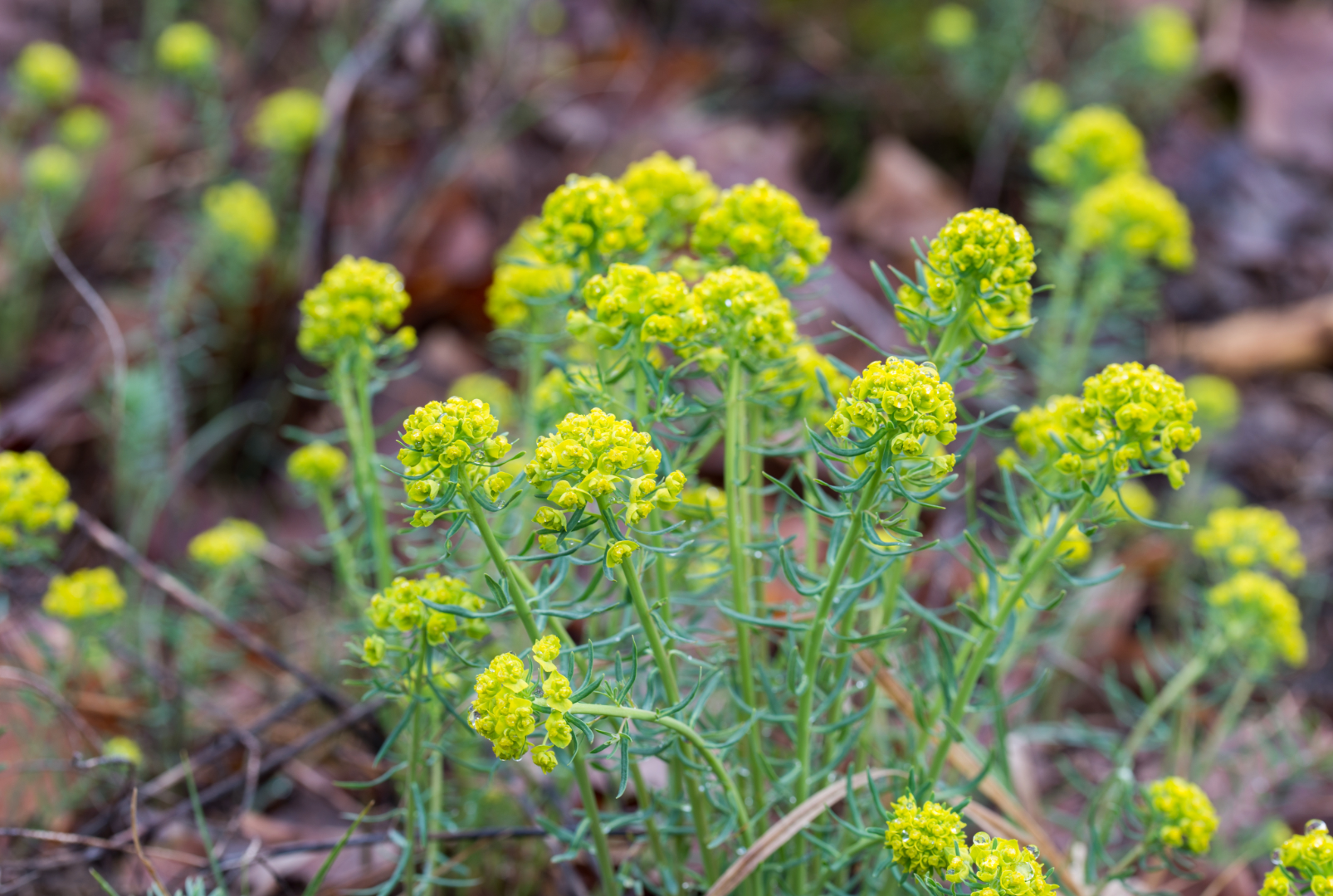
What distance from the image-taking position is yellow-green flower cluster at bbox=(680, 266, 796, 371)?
4.86ft

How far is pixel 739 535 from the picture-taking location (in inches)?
62.4

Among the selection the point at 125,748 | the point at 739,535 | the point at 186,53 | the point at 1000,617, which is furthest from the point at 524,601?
the point at 186,53

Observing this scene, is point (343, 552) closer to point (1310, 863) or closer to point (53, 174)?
point (1310, 863)

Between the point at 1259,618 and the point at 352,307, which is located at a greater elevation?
the point at 352,307

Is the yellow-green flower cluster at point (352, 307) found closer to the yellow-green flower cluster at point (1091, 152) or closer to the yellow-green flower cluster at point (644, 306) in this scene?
the yellow-green flower cluster at point (644, 306)

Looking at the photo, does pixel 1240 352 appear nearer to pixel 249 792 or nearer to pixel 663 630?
pixel 663 630

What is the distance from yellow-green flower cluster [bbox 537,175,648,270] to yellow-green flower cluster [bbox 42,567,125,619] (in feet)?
4.63

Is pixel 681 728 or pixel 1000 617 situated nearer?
pixel 681 728

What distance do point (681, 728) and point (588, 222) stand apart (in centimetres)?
81

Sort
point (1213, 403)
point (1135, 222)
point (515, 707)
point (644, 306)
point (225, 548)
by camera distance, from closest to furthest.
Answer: point (515, 707), point (644, 306), point (225, 548), point (1135, 222), point (1213, 403)

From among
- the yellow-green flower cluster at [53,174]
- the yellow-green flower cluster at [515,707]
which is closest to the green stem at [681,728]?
the yellow-green flower cluster at [515,707]

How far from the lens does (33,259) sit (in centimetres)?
414

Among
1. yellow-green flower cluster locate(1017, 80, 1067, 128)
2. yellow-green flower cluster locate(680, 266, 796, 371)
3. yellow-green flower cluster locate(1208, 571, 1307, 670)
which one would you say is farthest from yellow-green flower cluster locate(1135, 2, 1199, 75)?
yellow-green flower cluster locate(680, 266, 796, 371)

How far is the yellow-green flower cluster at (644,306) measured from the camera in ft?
4.71
